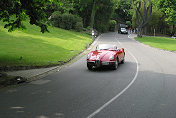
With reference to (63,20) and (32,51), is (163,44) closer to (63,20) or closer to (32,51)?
(32,51)

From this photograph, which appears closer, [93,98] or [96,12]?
[93,98]

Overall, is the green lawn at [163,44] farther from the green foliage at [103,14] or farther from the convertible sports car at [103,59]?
the green foliage at [103,14]

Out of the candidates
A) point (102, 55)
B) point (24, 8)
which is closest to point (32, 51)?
point (24, 8)

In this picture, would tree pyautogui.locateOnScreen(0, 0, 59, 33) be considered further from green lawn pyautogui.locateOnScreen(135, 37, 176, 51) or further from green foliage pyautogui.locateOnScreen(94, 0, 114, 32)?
green foliage pyautogui.locateOnScreen(94, 0, 114, 32)

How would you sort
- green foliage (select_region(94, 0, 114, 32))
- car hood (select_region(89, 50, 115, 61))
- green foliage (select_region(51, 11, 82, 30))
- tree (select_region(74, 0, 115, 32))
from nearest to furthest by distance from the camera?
car hood (select_region(89, 50, 115, 61)) < green foliage (select_region(51, 11, 82, 30)) < tree (select_region(74, 0, 115, 32)) < green foliage (select_region(94, 0, 114, 32))

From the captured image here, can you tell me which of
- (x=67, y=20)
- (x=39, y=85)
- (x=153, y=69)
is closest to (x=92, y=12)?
(x=67, y=20)

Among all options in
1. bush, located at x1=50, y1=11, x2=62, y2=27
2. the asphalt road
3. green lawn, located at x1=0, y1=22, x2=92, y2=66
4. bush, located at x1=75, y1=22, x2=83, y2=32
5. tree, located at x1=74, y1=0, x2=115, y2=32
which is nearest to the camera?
the asphalt road

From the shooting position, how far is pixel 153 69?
13961 millimetres

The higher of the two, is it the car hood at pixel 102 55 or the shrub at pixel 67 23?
the shrub at pixel 67 23

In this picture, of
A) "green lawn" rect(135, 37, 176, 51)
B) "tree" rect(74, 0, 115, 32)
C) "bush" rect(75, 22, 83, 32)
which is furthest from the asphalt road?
"tree" rect(74, 0, 115, 32)

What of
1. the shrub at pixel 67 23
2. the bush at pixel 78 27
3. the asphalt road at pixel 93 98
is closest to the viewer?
the asphalt road at pixel 93 98

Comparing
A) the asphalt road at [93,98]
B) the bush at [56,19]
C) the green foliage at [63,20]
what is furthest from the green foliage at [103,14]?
the asphalt road at [93,98]

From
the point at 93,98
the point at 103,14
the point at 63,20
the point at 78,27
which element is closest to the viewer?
the point at 93,98

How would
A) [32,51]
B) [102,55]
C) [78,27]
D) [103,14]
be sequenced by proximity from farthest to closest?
[103,14]
[78,27]
[32,51]
[102,55]
